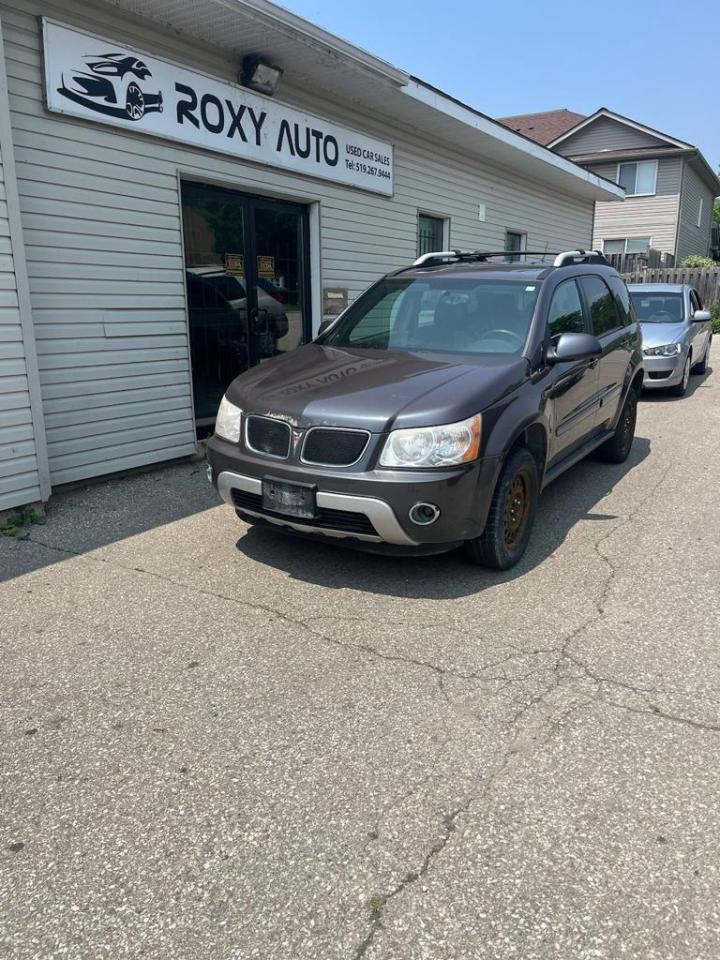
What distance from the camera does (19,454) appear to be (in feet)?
17.4

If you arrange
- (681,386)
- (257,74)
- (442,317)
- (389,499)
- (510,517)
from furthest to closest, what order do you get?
(681,386) < (257,74) < (442,317) < (510,517) < (389,499)

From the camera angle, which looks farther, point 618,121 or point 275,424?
point 618,121

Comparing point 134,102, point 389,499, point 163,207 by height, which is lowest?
point 389,499

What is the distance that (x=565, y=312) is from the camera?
17.0ft

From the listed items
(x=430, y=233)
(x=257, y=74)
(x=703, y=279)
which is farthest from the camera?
(x=703, y=279)

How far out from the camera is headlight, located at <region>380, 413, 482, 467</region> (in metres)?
3.70

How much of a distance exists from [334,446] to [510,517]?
123cm

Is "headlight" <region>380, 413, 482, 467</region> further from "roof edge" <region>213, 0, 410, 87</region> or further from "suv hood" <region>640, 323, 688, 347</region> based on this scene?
"suv hood" <region>640, 323, 688, 347</region>

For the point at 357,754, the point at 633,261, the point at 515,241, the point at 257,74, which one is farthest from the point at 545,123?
the point at 357,754

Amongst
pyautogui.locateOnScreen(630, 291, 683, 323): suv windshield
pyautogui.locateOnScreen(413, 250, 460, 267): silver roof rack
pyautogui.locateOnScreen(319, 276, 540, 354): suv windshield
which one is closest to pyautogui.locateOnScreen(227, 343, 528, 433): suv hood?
pyautogui.locateOnScreen(319, 276, 540, 354): suv windshield

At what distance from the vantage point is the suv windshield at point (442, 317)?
15.5ft

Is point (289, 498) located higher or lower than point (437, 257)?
lower

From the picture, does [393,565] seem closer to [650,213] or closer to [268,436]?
[268,436]

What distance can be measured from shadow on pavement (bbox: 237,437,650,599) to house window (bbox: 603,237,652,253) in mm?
29123
